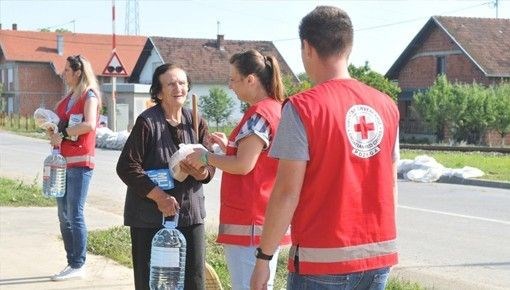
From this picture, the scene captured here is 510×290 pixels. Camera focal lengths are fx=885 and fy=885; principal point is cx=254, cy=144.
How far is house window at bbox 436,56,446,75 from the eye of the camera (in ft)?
154

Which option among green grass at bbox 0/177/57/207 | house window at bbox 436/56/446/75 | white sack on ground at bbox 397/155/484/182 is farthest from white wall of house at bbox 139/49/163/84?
green grass at bbox 0/177/57/207

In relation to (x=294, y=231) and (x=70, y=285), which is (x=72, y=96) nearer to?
(x=70, y=285)

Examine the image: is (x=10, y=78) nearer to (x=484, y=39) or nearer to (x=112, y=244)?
(x=484, y=39)

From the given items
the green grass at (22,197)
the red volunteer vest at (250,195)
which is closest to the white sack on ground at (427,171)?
the green grass at (22,197)

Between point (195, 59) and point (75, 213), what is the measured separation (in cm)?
5406

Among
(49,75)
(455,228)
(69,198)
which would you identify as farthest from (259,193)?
(49,75)

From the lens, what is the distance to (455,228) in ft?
39.7

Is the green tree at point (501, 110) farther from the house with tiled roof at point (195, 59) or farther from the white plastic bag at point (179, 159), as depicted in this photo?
the white plastic bag at point (179, 159)

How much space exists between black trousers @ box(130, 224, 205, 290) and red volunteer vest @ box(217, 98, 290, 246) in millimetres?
714

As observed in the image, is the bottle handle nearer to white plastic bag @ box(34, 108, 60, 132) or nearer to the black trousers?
the black trousers

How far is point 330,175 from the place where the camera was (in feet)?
11.3

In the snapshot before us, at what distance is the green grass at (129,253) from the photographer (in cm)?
730

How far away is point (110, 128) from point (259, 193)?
31.8 metres

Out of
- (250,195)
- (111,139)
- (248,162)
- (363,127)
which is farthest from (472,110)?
(363,127)
